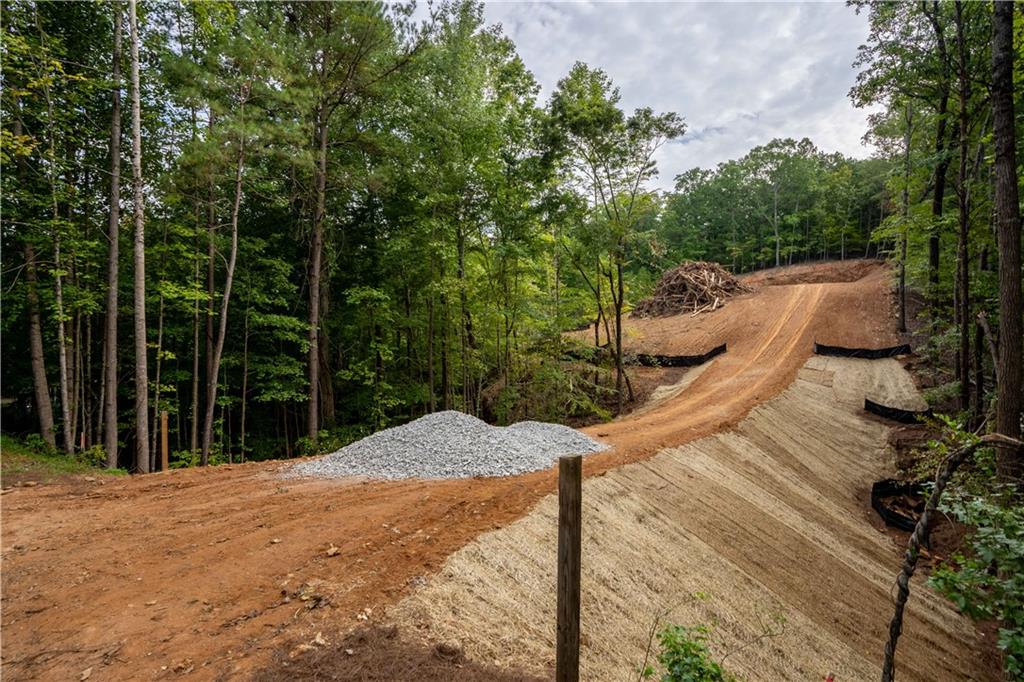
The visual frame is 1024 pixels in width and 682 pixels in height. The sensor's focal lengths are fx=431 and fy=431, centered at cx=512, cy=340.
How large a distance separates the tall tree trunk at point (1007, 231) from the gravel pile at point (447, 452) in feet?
19.0

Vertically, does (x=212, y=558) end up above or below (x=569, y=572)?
below

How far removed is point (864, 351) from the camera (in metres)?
18.2

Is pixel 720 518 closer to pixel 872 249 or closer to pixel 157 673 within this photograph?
pixel 157 673

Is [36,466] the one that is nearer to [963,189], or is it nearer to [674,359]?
[963,189]

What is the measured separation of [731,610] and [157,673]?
565 cm

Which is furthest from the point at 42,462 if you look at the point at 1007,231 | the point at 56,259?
the point at 1007,231

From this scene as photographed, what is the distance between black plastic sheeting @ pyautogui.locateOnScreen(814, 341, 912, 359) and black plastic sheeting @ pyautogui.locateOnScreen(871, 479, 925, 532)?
946cm

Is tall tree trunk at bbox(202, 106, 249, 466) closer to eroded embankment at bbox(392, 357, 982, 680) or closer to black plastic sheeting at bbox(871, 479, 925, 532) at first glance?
eroded embankment at bbox(392, 357, 982, 680)

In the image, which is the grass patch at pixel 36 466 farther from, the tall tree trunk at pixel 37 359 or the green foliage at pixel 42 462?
the tall tree trunk at pixel 37 359

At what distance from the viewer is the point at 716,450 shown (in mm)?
9633

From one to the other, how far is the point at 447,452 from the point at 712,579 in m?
4.30

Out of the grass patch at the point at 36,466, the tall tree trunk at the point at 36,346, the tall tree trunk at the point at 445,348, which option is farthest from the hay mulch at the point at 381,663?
the tall tree trunk at the point at 445,348

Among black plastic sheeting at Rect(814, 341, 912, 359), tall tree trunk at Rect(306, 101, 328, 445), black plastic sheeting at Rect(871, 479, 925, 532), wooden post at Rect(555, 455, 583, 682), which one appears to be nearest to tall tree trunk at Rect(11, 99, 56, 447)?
tall tree trunk at Rect(306, 101, 328, 445)

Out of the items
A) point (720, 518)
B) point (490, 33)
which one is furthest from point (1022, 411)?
point (490, 33)
